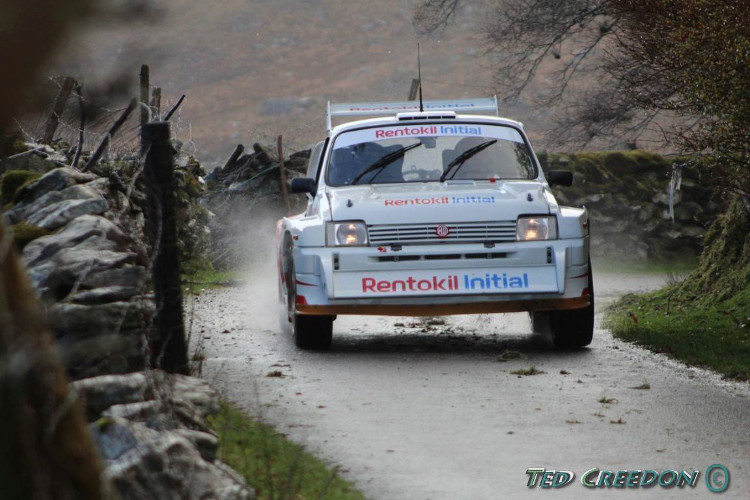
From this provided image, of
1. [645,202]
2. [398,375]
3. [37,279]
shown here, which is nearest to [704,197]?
[645,202]

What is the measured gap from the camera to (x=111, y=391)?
240 inches

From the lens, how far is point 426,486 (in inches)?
244

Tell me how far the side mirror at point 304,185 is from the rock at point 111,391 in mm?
6196

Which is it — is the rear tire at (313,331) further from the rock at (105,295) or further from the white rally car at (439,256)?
the rock at (105,295)

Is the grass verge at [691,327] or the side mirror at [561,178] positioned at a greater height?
the side mirror at [561,178]

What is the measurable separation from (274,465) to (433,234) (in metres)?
4.93

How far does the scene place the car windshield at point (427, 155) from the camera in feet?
40.9

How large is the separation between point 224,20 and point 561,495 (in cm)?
13301

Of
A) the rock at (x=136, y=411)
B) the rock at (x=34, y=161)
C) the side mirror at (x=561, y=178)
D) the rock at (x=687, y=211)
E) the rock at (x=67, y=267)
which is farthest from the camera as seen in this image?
the rock at (x=687, y=211)

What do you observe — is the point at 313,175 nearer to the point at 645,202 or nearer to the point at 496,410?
the point at 496,410

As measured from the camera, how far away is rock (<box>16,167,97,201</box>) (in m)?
10.6

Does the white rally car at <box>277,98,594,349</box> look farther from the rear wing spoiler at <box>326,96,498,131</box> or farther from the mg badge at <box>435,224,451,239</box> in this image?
the rear wing spoiler at <box>326,96,498,131</box>

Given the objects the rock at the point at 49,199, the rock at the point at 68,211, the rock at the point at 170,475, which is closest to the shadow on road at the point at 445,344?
the rock at the point at 49,199

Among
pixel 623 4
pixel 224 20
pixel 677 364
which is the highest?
pixel 224 20
